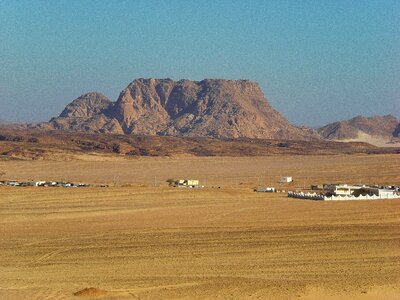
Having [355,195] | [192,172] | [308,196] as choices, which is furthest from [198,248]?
[192,172]

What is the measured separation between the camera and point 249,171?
2889 inches

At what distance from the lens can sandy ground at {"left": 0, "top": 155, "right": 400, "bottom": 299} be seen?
14875mm

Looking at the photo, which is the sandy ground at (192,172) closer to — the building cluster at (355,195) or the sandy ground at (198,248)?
the building cluster at (355,195)

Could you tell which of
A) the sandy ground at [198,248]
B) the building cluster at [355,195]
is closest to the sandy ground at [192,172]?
the building cluster at [355,195]

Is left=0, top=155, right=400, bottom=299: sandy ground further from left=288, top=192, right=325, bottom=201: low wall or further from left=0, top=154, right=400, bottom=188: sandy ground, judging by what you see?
left=0, top=154, right=400, bottom=188: sandy ground

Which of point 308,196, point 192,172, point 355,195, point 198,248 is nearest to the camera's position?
point 198,248

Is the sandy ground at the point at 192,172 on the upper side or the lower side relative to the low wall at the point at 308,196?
lower

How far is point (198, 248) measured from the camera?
2036 centimetres

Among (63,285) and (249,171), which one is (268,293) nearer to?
(63,285)

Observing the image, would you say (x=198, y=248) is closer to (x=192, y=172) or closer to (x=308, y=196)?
(x=308, y=196)

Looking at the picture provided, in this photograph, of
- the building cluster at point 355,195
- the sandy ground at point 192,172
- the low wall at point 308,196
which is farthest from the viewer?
the sandy ground at point 192,172

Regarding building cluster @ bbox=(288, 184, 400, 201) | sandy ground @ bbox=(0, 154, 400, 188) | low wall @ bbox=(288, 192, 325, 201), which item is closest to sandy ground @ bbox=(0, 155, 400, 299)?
low wall @ bbox=(288, 192, 325, 201)

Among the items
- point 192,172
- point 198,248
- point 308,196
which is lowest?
point 192,172

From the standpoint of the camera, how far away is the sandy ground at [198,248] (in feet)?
48.8
